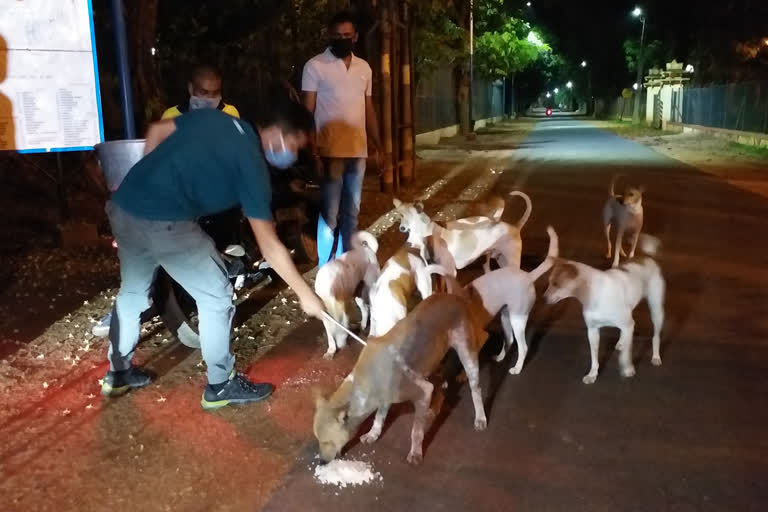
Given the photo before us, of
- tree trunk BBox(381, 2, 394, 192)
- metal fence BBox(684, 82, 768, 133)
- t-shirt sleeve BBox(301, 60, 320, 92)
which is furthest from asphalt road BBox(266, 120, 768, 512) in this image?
metal fence BBox(684, 82, 768, 133)

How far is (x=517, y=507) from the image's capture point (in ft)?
10.4

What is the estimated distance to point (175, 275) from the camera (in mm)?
4008

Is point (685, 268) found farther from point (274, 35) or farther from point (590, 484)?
point (274, 35)

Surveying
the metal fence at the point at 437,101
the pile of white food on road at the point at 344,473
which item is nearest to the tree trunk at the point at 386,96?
the metal fence at the point at 437,101

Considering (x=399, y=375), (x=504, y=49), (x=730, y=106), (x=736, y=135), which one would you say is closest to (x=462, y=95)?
(x=504, y=49)

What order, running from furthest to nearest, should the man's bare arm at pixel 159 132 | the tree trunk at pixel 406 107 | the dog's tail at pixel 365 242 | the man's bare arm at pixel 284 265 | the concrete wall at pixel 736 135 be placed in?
the concrete wall at pixel 736 135, the tree trunk at pixel 406 107, the dog's tail at pixel 365 242, the man's bare arm at pixel 159 132, the man's bare arm at pixel 284 265

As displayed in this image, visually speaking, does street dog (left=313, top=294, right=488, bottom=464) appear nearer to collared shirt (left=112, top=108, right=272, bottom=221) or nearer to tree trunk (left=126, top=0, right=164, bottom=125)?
collared shirt (left=112, top=108, right=272, bottom=221)

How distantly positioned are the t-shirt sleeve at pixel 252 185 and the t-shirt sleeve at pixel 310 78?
2.95 metres

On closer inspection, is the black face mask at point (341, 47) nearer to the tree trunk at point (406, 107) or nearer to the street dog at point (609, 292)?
the street dog at point (609, 292)

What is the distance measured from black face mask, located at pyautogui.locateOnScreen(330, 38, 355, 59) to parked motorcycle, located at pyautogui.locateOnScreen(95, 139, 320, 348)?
1.19 metres

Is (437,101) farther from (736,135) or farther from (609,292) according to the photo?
(609,292)

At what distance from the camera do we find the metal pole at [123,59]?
602 centimetres

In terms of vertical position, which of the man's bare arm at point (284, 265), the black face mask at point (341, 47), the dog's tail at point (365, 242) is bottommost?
the dog's tail at point (365, 242)

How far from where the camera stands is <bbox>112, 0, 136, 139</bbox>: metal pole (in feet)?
19.7
